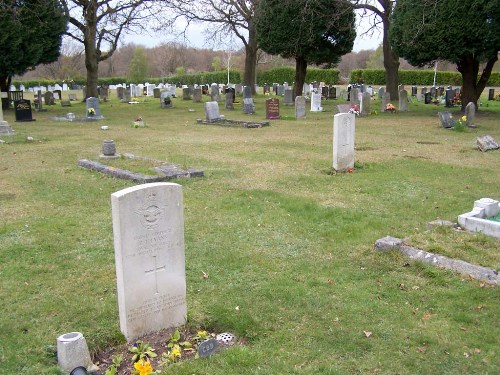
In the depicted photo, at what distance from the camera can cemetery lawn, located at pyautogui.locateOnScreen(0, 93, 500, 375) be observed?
415 cm

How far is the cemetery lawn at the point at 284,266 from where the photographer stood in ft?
13.6

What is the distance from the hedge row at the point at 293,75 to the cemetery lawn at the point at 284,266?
43410mm

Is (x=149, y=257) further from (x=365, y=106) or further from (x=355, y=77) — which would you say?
(x=355, y=77)

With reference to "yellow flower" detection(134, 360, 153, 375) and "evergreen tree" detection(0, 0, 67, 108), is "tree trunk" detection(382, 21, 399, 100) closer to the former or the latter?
"evergreen tree" detection(0, 0, 67, 108)

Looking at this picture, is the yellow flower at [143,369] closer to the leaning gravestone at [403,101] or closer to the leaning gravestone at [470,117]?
the leaning gravestone at [470,117]

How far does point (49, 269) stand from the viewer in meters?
5.84

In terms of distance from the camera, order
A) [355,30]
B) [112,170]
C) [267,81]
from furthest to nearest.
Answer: [267,81] → [355,30] → [112,170]

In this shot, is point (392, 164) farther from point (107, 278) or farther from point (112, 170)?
point (107, 278)

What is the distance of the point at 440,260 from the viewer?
592cm

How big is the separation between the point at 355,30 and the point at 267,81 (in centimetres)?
2841

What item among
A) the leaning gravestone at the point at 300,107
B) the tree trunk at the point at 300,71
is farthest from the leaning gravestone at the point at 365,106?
the tree trunk at the point at 300,71

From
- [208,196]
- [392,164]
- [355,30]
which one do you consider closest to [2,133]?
[208,196]

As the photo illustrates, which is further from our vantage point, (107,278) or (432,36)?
(432,36)

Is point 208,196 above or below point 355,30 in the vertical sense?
below
